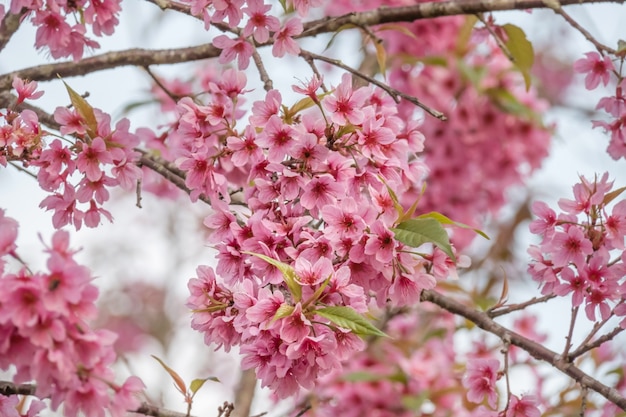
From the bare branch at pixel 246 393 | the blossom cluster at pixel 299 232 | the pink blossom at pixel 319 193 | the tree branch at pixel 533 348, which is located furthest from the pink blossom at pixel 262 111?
the bare branch at pixel 246 393

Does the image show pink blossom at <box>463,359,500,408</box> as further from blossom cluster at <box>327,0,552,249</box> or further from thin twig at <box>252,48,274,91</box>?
blossom cluster at <box>327,0,552,249</box>

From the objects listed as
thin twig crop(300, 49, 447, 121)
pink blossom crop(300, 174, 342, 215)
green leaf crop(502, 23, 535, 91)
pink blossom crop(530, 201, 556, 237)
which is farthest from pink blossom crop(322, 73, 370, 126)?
green leaf crop(502, 23, 535, 91)

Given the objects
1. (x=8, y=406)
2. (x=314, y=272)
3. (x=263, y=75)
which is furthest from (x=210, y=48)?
(x=8, y=406)

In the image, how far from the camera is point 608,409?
5.82ft

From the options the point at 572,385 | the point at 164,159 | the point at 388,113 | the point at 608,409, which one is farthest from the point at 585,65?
the point at 572,385

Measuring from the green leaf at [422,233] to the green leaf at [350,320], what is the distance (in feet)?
0.51

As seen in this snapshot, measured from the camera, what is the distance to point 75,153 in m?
1.38

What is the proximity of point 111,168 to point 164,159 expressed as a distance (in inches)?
15.5

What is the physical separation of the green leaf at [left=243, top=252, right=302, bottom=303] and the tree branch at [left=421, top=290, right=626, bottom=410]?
1.57 feet

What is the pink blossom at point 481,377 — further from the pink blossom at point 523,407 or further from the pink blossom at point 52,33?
the pink blossom at point 52,33

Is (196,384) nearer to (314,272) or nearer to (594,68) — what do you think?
(314,272)

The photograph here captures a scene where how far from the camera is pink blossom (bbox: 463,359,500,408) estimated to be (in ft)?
5.03

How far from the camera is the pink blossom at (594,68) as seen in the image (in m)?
1.69

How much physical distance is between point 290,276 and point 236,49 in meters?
0.56
